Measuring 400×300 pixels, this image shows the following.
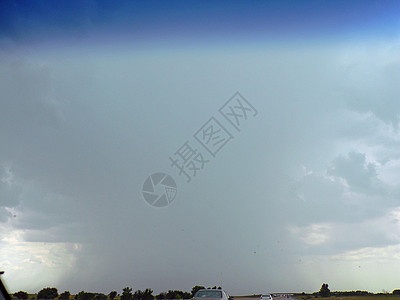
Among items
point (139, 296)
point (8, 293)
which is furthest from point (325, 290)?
point (8, 293)

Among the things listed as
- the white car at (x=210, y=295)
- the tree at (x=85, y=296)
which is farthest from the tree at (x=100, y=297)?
the white car at (x=210, y=295)

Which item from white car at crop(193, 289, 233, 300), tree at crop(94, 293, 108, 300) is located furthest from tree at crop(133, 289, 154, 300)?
white car at crop(193, 289, 233, 300)

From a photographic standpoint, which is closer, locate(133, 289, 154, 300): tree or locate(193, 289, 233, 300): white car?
locate(193, 289, 233, 300): white car

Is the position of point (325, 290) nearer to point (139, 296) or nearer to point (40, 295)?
point (139, 296)

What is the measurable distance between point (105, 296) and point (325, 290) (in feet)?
362

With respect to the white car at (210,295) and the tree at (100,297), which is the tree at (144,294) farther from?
the white car at (210,295)

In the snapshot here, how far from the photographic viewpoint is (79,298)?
80.3 m

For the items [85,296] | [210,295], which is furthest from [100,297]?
[210,295]

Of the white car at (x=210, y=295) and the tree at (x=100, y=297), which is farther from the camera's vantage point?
the tree at (x=100, y=297)

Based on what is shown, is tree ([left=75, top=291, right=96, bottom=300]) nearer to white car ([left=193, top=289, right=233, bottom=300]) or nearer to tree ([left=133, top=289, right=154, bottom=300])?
Answer: tree ([left=133, top=289, right=154, bottom=300])

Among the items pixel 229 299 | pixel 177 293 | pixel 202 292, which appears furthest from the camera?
pixel 177 293

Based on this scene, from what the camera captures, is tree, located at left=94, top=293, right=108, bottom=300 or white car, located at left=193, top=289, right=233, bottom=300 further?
tree, located at left=94, top=293, right=108, bottom=300

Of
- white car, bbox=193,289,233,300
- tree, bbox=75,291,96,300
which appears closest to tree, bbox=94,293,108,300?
tree, bbox=75,291,96,300

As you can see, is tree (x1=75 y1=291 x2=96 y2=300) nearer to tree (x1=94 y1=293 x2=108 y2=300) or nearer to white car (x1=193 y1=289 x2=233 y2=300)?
tree (x1=94 y1=293 x2=108 y2=300)
